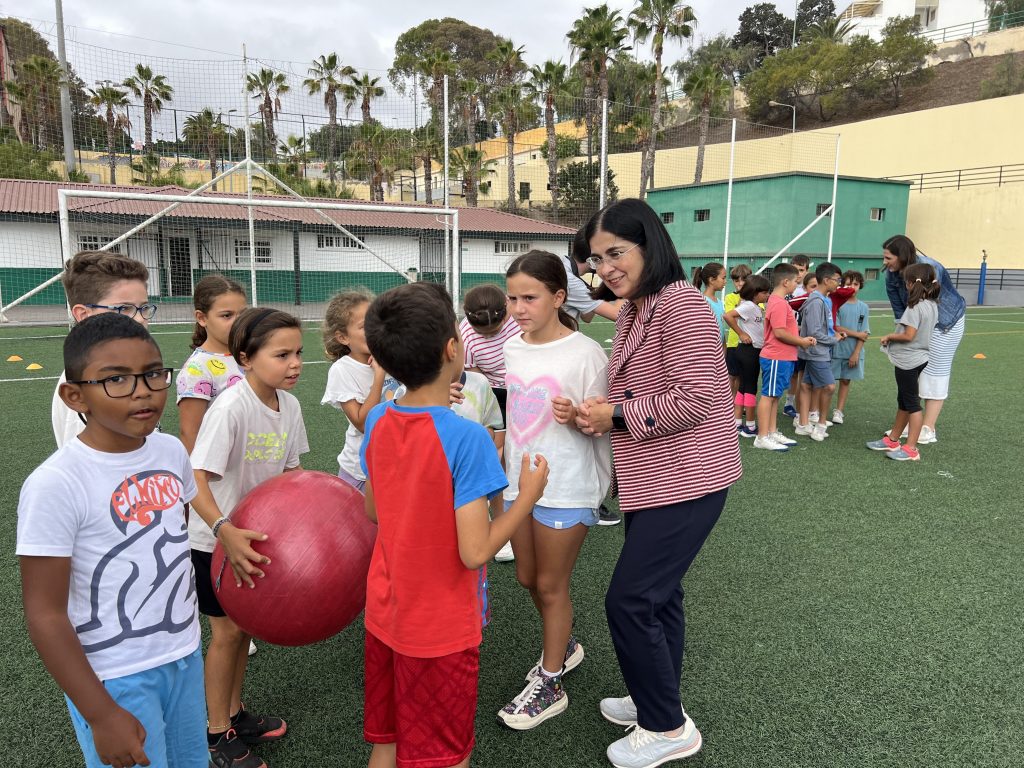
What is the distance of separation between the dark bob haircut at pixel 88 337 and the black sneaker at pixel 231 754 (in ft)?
4.87

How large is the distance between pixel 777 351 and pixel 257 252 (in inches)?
780

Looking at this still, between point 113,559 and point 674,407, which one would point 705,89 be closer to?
point 674,407

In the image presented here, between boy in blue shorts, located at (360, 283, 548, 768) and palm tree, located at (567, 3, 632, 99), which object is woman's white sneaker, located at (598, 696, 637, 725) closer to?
boy in blue shorts, located at (360, 283, 548, 768)

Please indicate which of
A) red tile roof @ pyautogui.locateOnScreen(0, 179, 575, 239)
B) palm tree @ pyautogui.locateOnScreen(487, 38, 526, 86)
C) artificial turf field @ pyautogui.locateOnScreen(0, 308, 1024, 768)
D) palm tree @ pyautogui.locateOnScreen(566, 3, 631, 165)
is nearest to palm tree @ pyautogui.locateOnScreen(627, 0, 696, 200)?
palm tree @ pyautogui.locateOnScreen(566, 3, 631, 165)

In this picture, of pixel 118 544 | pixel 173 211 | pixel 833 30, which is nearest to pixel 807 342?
pixel 118 544

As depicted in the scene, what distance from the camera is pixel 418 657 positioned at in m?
1.80

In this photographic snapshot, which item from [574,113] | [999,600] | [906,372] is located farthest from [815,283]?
[574,113]

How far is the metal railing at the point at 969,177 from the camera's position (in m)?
29.4

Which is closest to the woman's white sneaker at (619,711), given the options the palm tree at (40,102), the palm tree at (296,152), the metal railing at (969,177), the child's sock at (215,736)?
the child's sock at (215,736)

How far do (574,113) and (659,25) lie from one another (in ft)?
60.1

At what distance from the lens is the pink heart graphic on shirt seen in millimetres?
2480

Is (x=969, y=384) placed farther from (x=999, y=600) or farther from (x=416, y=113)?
(x=416, y=113)

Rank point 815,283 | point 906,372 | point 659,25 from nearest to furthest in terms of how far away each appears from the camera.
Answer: point 906,372 → point 815,283 → point 659,25

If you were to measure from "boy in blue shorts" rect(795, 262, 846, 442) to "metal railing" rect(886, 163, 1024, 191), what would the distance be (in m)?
26.5
